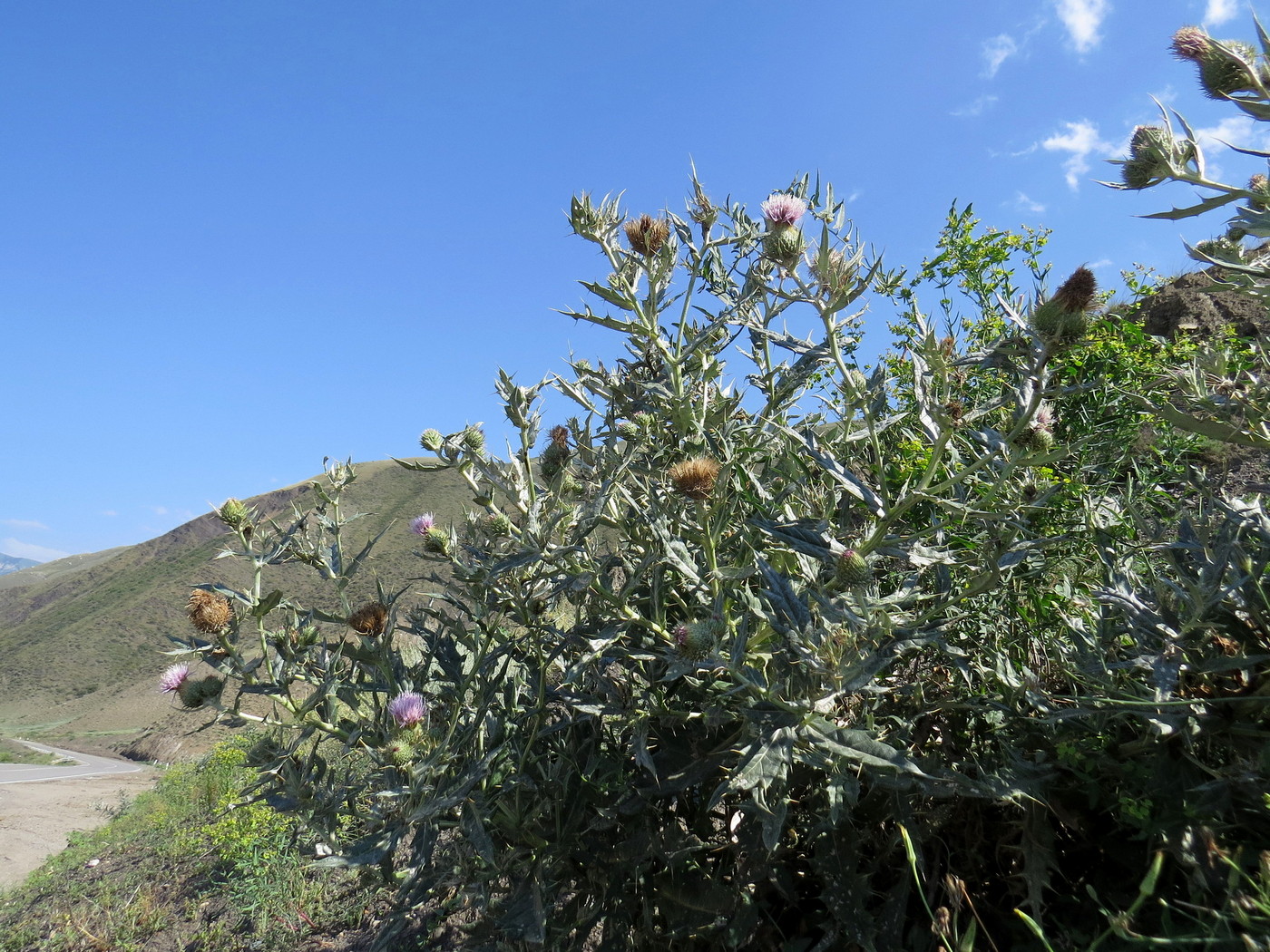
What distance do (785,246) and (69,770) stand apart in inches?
879

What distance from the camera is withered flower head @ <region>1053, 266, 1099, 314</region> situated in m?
1.73

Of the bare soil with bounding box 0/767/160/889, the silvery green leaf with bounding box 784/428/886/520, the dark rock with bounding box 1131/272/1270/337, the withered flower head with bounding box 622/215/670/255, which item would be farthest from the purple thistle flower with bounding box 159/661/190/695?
the dark rock with bounding box 1131/272/1270/337

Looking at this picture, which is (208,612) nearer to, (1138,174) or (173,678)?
(173,678)

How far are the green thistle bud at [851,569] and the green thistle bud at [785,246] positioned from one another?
924 millimetres

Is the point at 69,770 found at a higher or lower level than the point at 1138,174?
lower

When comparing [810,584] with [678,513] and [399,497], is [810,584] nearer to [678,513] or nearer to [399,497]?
[678,513]

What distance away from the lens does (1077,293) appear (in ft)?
5.72

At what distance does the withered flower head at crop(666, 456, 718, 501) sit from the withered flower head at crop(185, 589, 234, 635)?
1.62 meters

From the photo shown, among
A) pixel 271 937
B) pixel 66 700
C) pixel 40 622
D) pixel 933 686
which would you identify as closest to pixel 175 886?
pixel 271 937

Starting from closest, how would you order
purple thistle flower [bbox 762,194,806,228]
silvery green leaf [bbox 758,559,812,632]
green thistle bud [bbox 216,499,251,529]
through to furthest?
silvery green leaf [bbox 758,559,812,632] → purple thistle flower [bbox 762,194,806,228] → green thistle bud [bbox 216,499,251,529]

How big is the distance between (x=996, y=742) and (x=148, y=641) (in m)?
42.5

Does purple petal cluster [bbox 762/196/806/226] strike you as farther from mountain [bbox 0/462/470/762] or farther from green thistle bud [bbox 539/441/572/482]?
mountain [bbox 0/462/470/762]

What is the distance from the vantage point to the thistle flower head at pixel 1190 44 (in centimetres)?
221

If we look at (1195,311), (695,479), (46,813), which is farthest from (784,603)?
(46,813)
